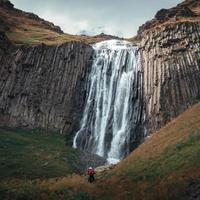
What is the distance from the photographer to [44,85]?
78.8 m

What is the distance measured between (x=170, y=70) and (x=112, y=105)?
36.2 feet

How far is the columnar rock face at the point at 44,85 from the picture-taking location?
74.8 m

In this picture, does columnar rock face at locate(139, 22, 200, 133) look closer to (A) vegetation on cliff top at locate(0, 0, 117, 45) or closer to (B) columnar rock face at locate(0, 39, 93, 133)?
(B) columnar rock face at locate(0, 39, 93, 133)

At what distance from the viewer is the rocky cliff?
68438 mm

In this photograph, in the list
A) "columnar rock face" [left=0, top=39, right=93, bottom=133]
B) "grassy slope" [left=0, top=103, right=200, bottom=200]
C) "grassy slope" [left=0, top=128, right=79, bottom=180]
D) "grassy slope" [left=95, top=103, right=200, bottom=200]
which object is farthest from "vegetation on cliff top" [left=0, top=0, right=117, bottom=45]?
"grassy slope" [left=0, top=103, right=200, bottom=200]

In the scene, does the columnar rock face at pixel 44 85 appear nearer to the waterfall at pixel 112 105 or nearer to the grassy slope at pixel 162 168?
the waterfall at pixel 112 105

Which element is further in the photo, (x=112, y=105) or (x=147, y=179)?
(x=112, y=105)

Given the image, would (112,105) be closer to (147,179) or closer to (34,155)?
(34,155)

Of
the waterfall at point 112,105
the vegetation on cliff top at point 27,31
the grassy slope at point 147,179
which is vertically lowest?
the grassy slope at point 147,179

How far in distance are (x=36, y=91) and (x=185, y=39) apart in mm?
26733

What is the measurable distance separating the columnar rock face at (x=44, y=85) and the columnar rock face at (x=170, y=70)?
11.9m

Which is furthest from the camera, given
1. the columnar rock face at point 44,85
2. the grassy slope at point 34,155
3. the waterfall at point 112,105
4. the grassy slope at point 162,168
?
the columnar rock face at point 44,85

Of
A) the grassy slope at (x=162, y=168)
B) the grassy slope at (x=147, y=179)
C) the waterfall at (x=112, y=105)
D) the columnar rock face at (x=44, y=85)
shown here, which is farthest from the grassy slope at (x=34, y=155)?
the grassy slope at (x=162, y=168)

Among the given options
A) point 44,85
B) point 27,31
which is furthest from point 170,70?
point 27,31
